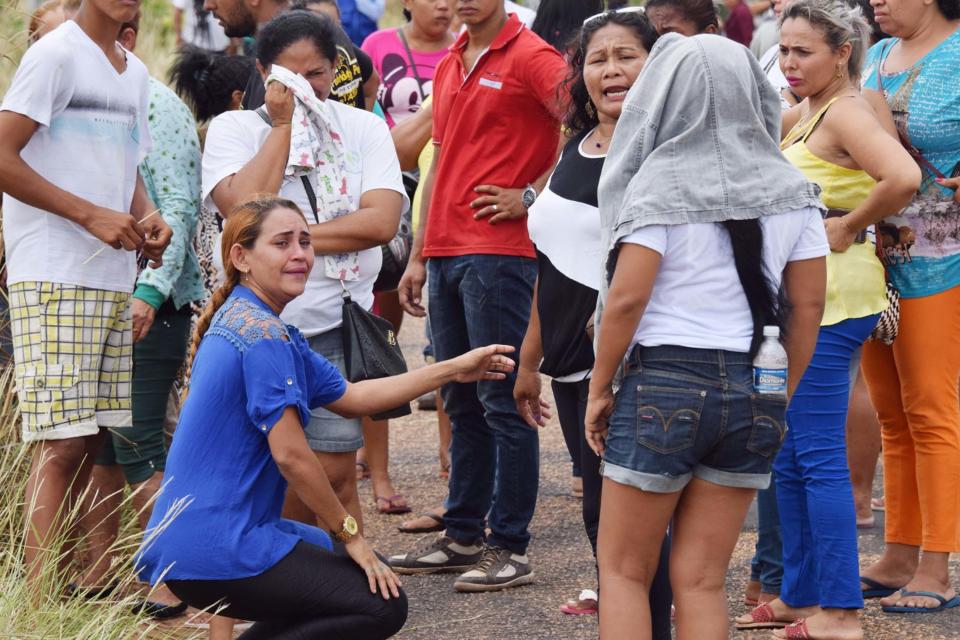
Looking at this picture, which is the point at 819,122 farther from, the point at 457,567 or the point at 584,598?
the point at 457,567

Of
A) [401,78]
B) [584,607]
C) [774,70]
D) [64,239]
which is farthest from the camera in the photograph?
[401,78]

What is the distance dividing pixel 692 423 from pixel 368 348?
1427 mm

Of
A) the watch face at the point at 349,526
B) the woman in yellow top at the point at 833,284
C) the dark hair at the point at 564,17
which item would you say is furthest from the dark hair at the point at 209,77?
the watch face at the point at 349,526

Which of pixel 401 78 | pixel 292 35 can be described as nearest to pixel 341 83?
pixel 292 35

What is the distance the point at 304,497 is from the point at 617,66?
1.62 metres

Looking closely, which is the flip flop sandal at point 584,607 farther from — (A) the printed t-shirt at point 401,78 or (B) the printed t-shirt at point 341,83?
(A) the printed t-shirt at point 401,78

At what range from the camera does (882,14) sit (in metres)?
4.67

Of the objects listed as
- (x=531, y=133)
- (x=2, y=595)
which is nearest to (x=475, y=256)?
(x=531, y=133)

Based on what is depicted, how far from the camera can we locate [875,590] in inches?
190

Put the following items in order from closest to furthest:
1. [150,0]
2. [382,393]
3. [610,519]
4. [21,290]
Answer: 1. [610,519]
2. [382,393]
3. [21,290]
4. [150,0]

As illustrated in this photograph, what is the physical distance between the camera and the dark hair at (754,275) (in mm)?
3221

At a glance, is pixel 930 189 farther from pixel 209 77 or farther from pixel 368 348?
pixel 209 77

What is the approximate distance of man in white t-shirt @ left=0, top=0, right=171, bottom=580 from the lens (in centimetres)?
424

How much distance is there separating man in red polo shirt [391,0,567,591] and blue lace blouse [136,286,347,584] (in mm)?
1473
